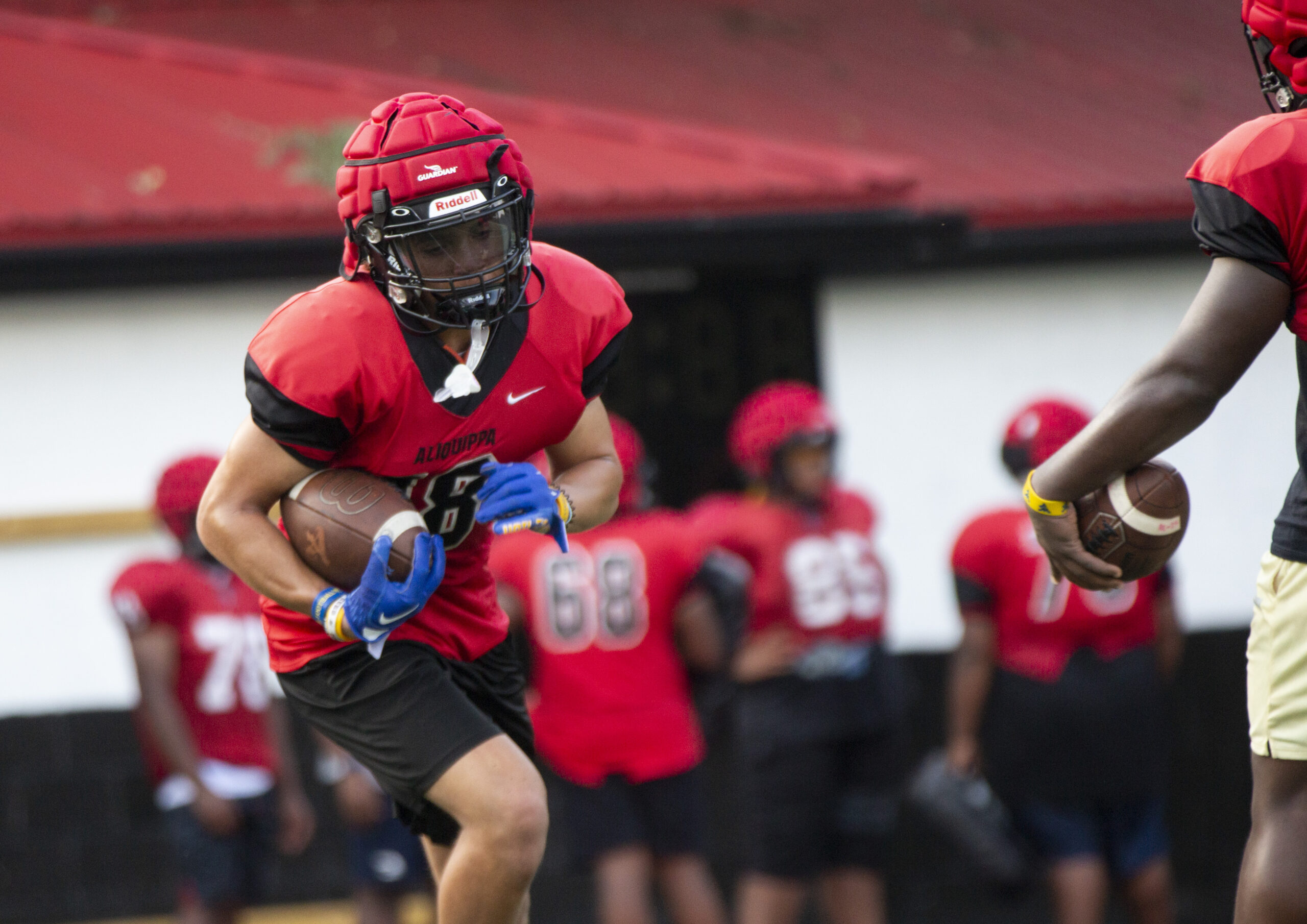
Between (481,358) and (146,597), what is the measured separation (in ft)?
8.66

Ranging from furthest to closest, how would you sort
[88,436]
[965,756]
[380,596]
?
[88,436], [965,756], [380,596]

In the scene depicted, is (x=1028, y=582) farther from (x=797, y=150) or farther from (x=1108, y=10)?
(x=1108, y=10)

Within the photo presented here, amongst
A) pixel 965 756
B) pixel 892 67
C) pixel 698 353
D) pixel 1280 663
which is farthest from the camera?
pixel 892 67

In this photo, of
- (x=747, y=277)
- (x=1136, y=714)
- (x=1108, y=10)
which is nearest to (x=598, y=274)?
(x=1136, y=714)

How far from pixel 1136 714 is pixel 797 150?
317cm

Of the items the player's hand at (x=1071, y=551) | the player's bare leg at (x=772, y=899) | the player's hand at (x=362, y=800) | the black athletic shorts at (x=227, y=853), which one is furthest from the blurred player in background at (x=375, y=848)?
the player's hand at (x=1071, y=551)

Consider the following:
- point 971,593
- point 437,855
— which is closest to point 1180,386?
point 437,855

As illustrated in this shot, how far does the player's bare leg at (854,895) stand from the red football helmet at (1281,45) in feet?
12.2

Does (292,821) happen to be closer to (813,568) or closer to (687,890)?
(687,890)

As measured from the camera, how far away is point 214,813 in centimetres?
560

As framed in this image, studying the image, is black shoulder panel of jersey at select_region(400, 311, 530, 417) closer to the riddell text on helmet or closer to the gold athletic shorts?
the riddell text on helmet

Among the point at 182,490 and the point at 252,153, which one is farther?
the point at 252,153

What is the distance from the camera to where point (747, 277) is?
764 centimetres

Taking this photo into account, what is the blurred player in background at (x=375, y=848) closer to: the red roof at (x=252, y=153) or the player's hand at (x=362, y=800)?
the player's hand at (x=362, y=800)
